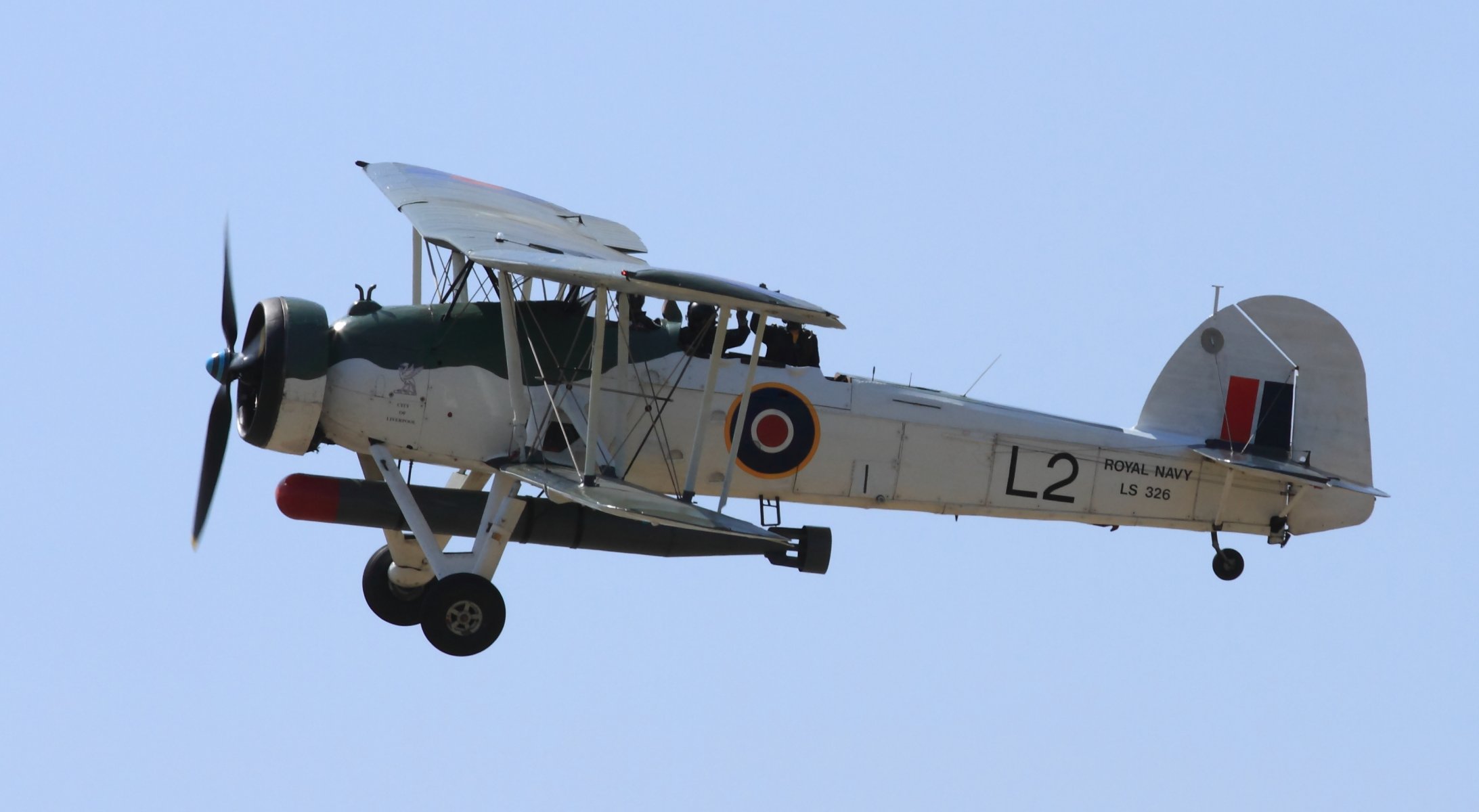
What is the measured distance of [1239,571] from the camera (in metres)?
17.0

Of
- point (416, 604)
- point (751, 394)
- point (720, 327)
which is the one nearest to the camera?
point (720, 327)

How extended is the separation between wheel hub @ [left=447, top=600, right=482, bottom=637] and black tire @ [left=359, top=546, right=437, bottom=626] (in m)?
1.84

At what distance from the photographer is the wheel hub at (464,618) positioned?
575 inches

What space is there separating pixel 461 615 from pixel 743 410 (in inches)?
98.6

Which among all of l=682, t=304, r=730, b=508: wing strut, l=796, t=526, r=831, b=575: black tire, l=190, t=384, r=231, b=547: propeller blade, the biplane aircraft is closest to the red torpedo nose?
the biplane aircraft

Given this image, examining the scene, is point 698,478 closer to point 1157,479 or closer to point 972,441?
point 972,441

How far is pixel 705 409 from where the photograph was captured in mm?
14922

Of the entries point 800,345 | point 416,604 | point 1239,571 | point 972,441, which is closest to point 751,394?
point 800,345

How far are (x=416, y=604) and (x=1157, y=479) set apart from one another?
232 inches

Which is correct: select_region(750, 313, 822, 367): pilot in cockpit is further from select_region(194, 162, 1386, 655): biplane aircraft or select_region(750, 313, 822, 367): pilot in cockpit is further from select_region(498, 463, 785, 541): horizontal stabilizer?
select_region(498, 463, 785, 541): horizontal stabilizer

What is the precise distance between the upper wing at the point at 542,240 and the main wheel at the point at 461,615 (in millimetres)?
2282

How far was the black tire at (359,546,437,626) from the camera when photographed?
16484 mm

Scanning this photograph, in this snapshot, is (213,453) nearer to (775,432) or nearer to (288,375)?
(288,375)

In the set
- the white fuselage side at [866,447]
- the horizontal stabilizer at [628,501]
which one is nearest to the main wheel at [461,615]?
the horizontal stabilizer at [628,501]
